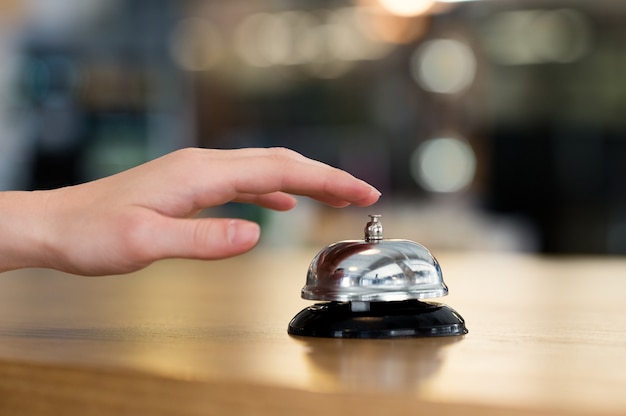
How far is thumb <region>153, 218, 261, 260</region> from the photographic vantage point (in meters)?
0.70

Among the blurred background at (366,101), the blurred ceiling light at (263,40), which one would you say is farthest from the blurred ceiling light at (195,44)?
the blurred ceiling light at (263,40)

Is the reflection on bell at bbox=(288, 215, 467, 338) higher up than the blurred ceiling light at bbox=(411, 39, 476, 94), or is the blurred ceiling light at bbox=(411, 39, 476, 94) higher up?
the blurred ceiling light at bbox=(411, 39, 476, 94)

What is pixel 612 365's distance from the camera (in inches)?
22.4

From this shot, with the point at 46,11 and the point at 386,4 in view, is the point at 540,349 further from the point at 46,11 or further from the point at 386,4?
the point at 46,11

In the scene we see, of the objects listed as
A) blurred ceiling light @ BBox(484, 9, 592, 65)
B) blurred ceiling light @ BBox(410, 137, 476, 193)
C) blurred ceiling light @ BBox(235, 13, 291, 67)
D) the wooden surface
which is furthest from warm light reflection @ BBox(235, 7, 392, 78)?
the wooden surface

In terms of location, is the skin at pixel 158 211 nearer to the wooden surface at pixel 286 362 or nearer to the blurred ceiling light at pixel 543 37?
the wooden surface at pixel 286 362

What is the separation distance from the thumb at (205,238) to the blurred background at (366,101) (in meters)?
3.63

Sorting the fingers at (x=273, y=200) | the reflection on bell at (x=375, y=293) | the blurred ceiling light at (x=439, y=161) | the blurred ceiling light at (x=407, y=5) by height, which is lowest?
the reflection on bell at (x=375, y=293)

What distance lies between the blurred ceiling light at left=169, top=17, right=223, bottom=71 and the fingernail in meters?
5.58

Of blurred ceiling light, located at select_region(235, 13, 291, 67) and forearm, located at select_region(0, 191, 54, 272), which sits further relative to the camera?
blurred ceiling light, located at select_region(235, 13, 291, 67)

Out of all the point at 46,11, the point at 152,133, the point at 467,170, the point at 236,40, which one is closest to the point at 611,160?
the point at 467,170

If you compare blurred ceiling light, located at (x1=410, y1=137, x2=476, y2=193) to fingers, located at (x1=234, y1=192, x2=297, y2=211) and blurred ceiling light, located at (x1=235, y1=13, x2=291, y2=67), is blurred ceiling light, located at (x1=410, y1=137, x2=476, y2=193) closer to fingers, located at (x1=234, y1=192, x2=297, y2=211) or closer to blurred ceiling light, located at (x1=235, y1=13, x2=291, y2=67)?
blurred ceiling light, located at (x1=235, y1=13, x2=291, y2=67)

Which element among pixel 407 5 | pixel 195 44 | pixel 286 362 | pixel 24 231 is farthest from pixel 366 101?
pixel 286 362

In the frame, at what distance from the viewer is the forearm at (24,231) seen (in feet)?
2.56
